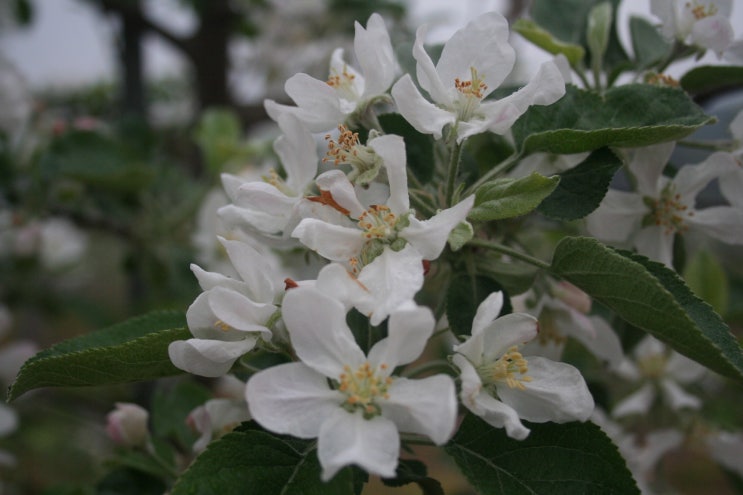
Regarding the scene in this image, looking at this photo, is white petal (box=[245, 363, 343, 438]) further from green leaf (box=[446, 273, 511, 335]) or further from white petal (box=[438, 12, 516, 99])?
white petal (box=[438, 12, 516, 99])

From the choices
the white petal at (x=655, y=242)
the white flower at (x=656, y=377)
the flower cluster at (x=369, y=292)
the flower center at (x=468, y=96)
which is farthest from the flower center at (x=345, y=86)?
the white flower at (x=656, y=377)

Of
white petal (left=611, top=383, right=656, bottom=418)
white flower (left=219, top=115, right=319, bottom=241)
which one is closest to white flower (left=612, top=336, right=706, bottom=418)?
white petal (left=611, top=383, right=656, bottom=418)

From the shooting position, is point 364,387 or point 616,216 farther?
point 616,216

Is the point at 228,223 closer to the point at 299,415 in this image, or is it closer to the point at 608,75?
the point at 299,415

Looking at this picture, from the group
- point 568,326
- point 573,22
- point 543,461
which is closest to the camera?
point 543,461

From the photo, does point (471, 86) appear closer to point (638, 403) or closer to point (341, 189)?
point (341, 189)

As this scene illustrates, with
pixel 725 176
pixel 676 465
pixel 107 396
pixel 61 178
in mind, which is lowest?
pixel 676 465

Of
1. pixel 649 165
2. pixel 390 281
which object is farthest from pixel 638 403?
pixel 390 281

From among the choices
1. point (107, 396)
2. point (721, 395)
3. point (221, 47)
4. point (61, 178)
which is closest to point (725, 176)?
point (721, 395)
